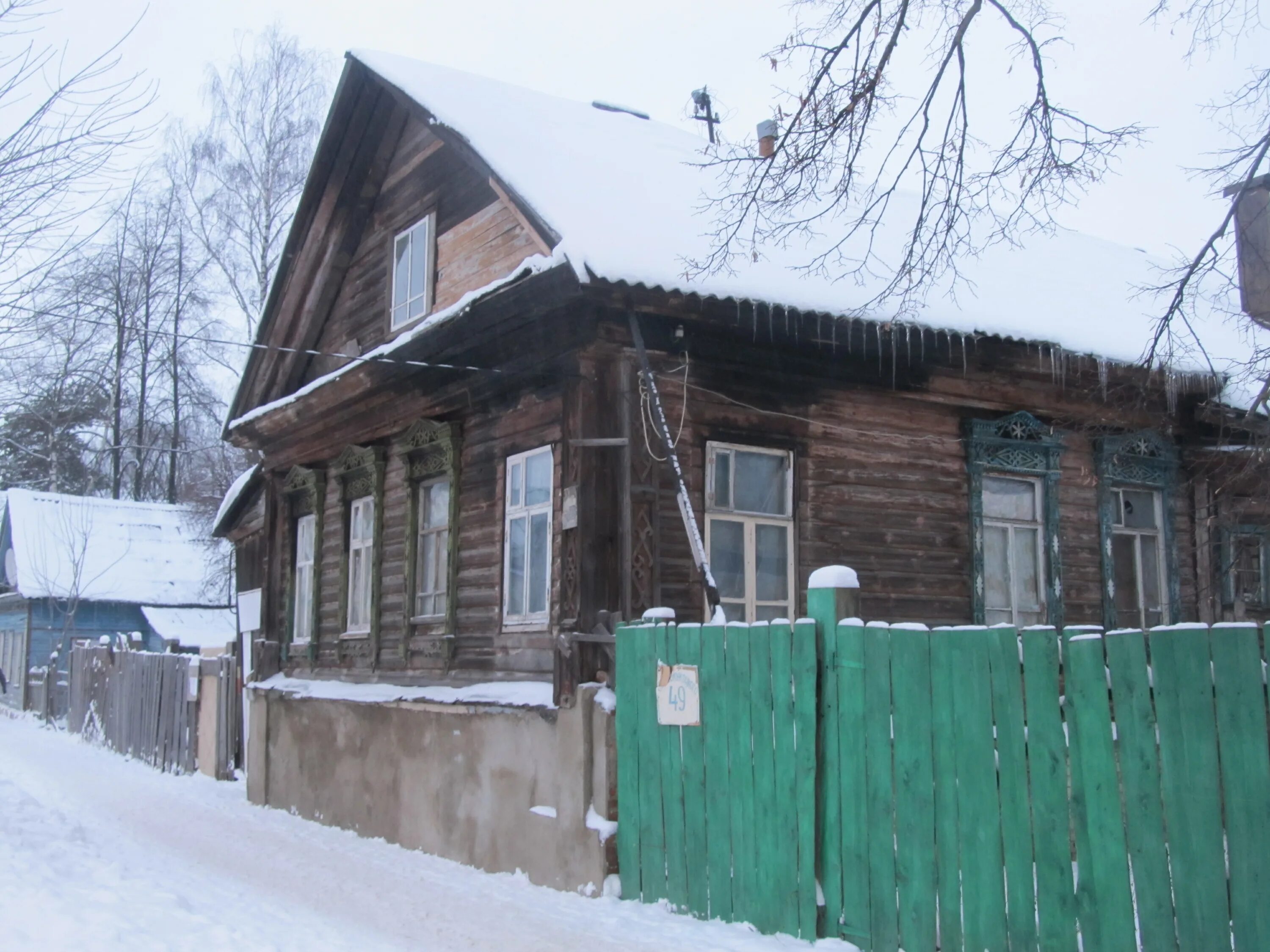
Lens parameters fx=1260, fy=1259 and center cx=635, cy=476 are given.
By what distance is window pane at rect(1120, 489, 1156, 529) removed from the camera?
12156mm

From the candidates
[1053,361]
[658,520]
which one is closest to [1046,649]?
[658,520]

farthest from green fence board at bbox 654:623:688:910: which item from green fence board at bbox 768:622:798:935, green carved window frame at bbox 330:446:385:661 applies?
green carved window frame at bbox 330:446:385:661

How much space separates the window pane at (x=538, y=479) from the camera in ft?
32.3

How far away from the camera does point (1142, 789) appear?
5.08 metres

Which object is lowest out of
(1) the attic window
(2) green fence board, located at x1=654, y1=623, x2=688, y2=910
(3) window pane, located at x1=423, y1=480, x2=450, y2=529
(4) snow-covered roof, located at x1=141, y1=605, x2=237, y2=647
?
(2) green fence board, located at x1=654, y1=623, x2=688, y2=910

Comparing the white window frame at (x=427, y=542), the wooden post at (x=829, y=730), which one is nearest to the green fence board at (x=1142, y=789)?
the wooden post at (x=829, y=730)

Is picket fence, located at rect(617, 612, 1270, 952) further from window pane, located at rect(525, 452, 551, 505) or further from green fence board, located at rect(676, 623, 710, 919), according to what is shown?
window pane, located at rect(525, 452, 551, 505)

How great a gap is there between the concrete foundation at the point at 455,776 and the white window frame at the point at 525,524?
76cm

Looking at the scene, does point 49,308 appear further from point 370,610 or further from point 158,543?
point 158,543

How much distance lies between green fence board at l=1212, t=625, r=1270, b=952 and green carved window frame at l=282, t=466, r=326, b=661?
35.2ft

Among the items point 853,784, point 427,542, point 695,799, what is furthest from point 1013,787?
point 427,542

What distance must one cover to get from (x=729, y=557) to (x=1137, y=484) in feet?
15.6

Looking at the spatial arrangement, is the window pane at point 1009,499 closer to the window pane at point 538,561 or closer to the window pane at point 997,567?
the window pane at point 997,567

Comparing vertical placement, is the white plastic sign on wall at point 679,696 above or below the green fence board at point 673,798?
above
